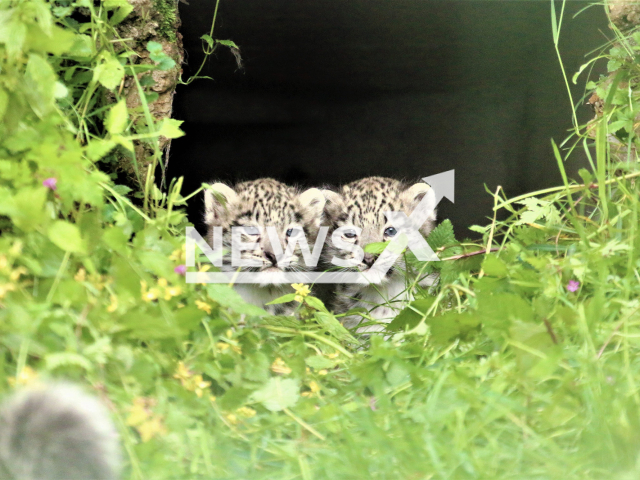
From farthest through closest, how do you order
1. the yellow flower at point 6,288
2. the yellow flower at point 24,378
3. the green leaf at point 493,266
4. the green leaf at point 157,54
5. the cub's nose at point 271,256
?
the cub's nose at point 271,256 < the green leaf at point 157,54 < the green leaf at point 493,266 < the yellow flower at point 6,288 < the yellow flower at point 24,378

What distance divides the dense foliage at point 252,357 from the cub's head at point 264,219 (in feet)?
4.34

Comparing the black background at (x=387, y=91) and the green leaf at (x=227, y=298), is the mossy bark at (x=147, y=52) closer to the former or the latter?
the black background at (x=387, y=91)

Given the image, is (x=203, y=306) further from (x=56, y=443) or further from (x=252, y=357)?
(x=56, y=443)

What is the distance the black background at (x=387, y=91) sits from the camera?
11.3 ft

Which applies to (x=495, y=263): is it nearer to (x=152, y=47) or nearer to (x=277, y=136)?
(x=152, y=47)

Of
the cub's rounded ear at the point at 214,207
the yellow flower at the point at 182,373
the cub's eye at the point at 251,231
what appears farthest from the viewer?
the cub's rounded ear at the point at 214,207

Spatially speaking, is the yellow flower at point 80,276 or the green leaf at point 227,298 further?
the green leaf at point 227,298

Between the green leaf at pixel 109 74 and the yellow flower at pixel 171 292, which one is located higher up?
the green leaf at pixel 109 74

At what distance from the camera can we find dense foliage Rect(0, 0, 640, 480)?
1226 millimetres

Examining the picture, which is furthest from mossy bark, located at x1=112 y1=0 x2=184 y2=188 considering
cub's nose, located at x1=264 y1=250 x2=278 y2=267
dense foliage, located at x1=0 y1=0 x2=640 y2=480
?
dense foliage, located at x1=0 y1=0 x2=640 y2=480

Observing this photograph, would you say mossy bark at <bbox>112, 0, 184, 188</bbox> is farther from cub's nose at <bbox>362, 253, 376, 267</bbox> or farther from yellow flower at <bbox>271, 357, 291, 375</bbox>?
yellow flower at <bbox>271, 357, 291, 375</bbox>

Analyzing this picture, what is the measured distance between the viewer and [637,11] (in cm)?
296

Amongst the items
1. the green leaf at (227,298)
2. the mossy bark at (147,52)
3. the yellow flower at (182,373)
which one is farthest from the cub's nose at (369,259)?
the yellow flower at (182,373)

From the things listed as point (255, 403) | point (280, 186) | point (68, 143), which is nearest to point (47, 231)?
point (68, 143)
